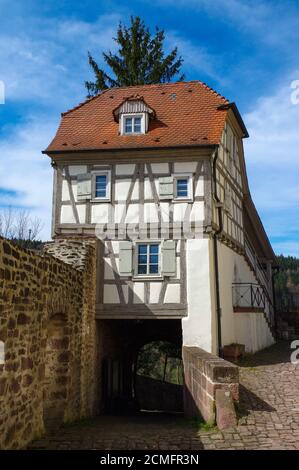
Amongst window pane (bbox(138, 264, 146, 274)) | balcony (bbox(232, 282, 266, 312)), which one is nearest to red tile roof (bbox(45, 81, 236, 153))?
window pane (bbox(138, 264, 146, 274))

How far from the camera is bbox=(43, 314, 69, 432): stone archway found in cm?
880

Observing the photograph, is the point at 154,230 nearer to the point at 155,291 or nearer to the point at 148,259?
the point at 148,259

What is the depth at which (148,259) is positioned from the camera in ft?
40.1

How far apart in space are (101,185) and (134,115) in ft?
8.44

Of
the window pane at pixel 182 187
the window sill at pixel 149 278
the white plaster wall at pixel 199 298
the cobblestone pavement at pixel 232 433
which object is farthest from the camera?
the window pane at pixel 182 187

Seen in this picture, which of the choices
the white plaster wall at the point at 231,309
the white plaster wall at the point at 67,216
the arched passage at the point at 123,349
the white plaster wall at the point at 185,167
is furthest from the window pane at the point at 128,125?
the arched passage at the point at 123,349

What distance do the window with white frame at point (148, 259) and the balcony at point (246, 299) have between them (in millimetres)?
3593

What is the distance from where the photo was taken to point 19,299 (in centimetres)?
595

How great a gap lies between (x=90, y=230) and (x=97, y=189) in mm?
1255

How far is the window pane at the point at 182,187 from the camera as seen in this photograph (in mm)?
12430

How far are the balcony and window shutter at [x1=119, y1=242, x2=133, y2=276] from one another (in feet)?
13.8

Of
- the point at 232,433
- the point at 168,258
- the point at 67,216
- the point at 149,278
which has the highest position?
the point at 67,216

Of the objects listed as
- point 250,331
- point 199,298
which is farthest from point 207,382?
point 250,331

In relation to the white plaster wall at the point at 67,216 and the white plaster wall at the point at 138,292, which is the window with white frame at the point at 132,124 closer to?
the white plaster wall at the point at 67,216
